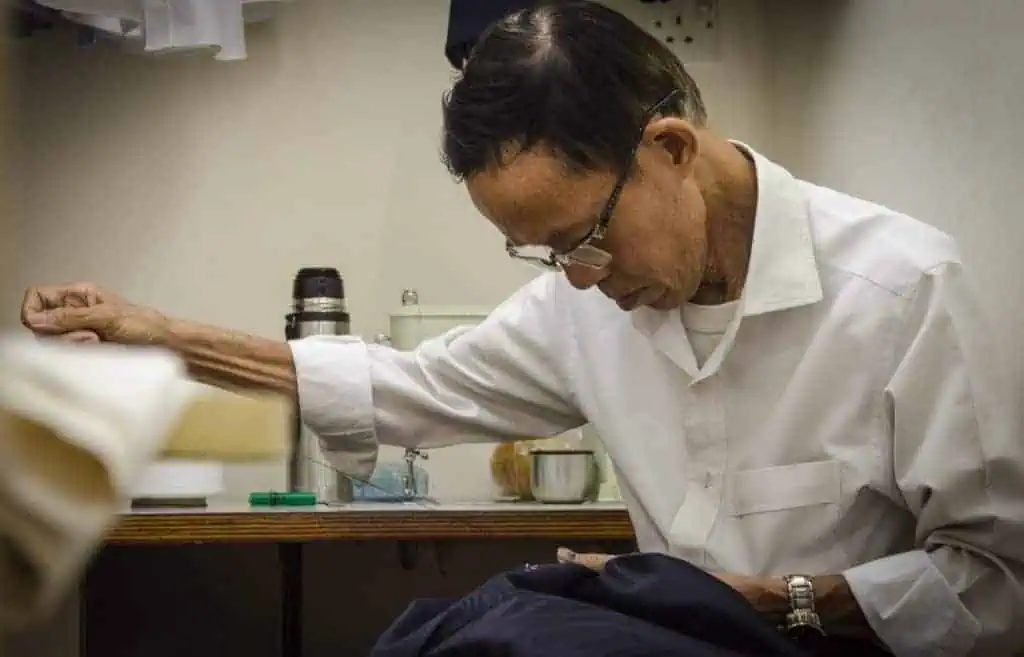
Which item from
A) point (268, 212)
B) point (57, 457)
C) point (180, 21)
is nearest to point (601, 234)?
point (57, 457)

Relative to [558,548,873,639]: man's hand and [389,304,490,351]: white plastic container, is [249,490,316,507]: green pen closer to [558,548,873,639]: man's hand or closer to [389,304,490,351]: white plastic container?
[389,304,490,351]: white plastic container

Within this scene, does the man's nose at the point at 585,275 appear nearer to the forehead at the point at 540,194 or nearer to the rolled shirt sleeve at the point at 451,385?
the forehead at the point at 540,194

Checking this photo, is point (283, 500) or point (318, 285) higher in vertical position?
point (318, 285)

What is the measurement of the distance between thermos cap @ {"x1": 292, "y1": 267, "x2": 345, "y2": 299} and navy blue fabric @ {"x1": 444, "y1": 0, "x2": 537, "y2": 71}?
14.0 inches

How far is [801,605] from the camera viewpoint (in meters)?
0.99

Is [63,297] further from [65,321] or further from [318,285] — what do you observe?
[318,285]

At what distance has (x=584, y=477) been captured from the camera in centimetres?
162

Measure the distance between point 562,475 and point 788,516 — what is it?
0.58 m

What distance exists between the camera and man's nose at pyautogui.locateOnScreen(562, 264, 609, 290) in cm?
105

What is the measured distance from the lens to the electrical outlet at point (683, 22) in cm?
215

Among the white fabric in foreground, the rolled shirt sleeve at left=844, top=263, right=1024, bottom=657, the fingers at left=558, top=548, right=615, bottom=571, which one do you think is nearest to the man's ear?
the rolled shirt sleeve at left=844, top=263, right=1024, bottom=657

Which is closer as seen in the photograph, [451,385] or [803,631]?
[803,631]

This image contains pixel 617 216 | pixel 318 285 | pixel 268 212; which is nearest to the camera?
pixel 617 216

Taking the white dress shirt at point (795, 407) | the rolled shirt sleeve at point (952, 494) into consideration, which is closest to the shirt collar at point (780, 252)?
the white dress shirt at point (795, 407)
